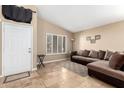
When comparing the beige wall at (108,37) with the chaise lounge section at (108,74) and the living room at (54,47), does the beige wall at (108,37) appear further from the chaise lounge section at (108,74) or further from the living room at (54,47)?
the chaise lounge section at (108,74)

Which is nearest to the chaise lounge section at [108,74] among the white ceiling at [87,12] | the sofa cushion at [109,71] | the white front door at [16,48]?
the sofa cushion at [109,71]

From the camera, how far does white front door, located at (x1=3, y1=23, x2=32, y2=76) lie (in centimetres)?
320

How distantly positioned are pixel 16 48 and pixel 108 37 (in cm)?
444

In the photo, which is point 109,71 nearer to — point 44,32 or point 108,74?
point 108,74

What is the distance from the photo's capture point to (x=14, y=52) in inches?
132

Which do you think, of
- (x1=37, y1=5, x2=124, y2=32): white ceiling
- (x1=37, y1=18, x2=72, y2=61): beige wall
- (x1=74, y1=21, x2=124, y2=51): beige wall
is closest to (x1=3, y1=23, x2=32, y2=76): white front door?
(x1=37, y1=5, x2=124, y2=32): white ceiling

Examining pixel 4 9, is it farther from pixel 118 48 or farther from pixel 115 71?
pixel 118 48

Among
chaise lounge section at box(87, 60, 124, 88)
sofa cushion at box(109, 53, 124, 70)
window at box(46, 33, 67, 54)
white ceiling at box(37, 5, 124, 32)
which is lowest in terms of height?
chaise lounge section at box(87, 60, 124, 88)

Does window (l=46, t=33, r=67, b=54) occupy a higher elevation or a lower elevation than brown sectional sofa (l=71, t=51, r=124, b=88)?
higher

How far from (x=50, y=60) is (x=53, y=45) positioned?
1.00 meters

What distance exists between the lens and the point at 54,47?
604cm

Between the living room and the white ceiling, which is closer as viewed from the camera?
the living room

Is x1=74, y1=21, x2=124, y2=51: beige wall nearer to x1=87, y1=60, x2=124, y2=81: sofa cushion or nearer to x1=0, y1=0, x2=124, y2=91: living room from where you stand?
x1=0, y1=0, x2=124, y2=91: living room

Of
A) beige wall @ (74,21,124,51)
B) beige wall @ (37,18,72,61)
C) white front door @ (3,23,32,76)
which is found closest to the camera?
white front door @ (3,23,32,76)
